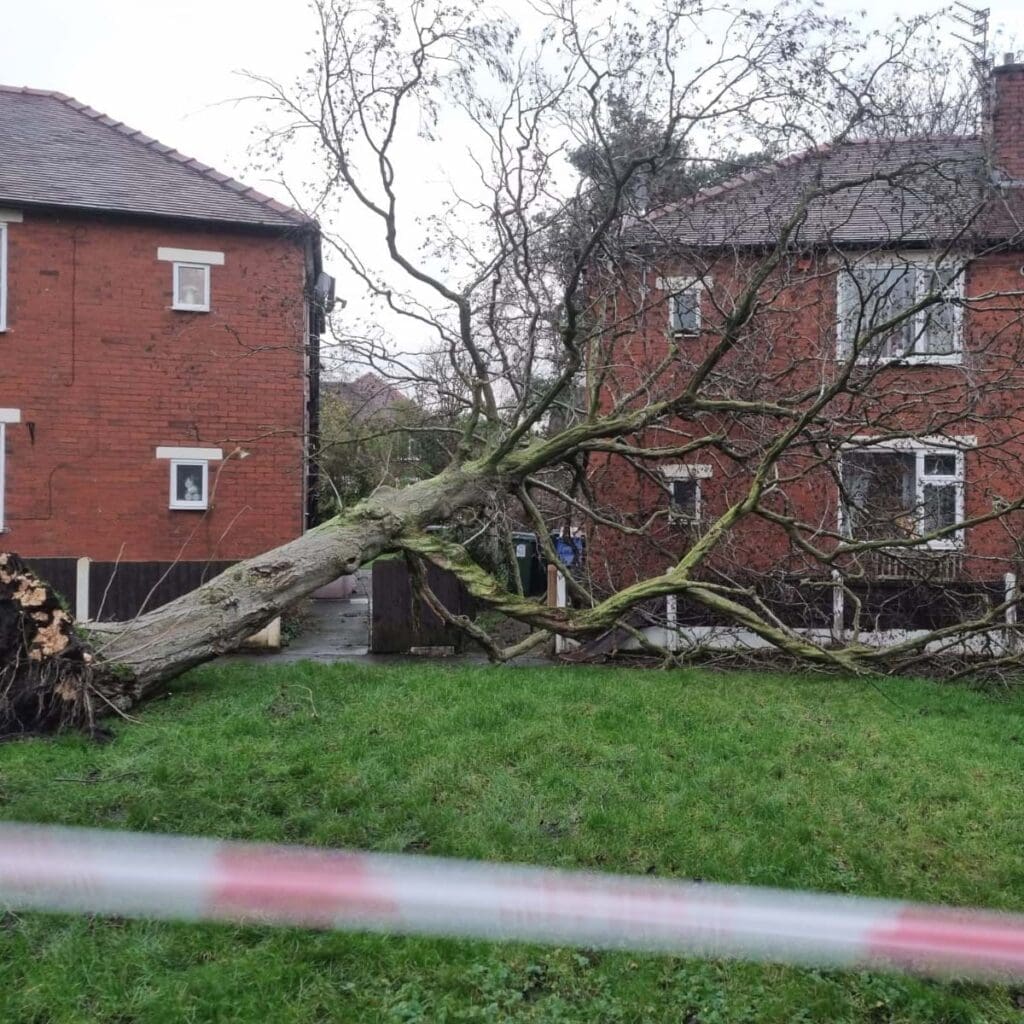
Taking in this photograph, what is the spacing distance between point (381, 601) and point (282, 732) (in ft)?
14.0

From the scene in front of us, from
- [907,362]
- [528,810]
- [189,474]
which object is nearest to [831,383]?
[907,362]

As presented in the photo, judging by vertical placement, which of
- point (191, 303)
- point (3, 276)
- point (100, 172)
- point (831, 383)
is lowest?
point (831, 383)

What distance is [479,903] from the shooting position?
11.4 ft

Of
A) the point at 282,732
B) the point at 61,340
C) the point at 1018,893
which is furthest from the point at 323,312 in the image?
the point at 1018,893

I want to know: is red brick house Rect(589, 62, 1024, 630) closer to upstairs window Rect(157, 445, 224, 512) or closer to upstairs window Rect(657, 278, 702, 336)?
upstairs window Rect(657, 278, 702, 336)

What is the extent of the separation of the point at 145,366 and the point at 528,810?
9207 mm

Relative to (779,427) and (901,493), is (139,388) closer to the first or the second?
(779,427)

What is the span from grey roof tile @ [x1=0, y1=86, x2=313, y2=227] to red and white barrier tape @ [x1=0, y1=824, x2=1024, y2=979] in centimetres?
848

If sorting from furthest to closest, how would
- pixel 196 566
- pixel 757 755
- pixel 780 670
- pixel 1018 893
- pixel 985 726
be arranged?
pixel 196 566, pixel 780 670, pixel 985 726, pixel 757 755, pixel 1018 893

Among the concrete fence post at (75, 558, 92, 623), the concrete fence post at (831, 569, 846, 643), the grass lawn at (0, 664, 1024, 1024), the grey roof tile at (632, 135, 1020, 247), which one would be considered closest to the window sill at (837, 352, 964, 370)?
the grey roof tile at (632, 135, 1020, 247)

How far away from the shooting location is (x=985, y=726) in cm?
651

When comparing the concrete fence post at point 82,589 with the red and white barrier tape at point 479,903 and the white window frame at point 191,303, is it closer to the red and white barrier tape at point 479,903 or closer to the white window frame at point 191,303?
the white window frame at point 191,303

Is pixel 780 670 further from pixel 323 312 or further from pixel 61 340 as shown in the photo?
pixel 61 340

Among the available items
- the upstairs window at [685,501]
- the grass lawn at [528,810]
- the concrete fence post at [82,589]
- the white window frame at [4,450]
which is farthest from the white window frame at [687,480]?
the white window frame at [4,450]
